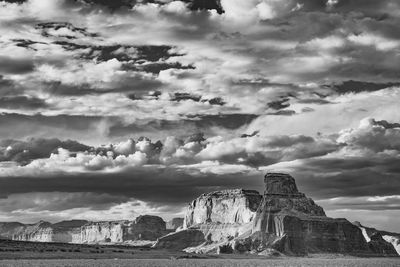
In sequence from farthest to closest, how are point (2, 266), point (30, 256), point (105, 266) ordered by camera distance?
point (30, 256), point (105, 266), point (2, 266)

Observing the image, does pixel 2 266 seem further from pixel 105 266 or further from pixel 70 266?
pixel 105 266

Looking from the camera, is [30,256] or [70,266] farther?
[30,256]

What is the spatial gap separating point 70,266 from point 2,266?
11.4 m

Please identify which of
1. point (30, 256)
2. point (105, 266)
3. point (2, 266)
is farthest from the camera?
point (30, 256)

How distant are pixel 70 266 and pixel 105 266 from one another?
814 cm

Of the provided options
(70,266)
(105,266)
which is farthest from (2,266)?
(105,266)

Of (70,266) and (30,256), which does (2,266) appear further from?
(30,256)

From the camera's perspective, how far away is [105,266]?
118812mm

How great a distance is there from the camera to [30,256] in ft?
551

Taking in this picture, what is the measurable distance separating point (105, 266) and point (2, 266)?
61.2ft

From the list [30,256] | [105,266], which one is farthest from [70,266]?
[30,256]

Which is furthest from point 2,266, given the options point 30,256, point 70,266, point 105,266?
point 30,256

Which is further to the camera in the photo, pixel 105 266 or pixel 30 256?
pixel 30 256

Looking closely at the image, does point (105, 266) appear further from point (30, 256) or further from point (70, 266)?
point (30, 256)
